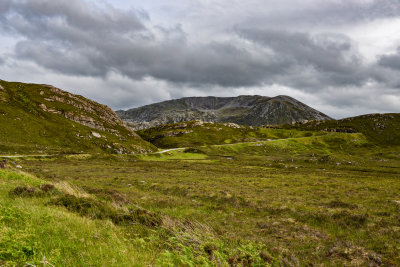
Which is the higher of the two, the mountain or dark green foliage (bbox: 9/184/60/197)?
the mountain

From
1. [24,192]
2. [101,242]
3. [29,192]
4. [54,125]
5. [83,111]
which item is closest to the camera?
[101,242]

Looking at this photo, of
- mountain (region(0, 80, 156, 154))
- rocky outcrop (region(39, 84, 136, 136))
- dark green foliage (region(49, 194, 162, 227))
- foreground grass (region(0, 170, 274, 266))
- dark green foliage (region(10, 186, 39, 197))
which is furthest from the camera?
rocky outcrop (region(39, 84, 136, 136))

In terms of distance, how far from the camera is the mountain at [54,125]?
84.5 metres

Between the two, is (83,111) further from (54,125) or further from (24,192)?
(24,192)

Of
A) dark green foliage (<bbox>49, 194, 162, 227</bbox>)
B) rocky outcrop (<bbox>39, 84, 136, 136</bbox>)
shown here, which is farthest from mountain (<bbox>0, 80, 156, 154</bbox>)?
dark green foliage (<bbox>49, 194, 162, 227</bbox>)

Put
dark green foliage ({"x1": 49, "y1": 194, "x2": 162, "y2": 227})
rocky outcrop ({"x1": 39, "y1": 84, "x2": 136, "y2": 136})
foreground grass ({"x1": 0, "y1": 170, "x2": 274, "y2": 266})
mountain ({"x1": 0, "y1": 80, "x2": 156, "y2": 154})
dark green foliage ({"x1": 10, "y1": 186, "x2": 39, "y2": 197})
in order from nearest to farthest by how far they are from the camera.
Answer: foreground grass ({"x1": 0, "y1": 170, "x2": 274, "y2": 266}), dark green foliage ({"x1": 49, "y1": 194, "x2": 162, "y2": 227}), dark green foliage ({"x1": 10, "y1": 186, "x2": 39, "y2": 197}), mountain ({"x1": 0, "y1": 80, "x2": 156, "y2": 154}), rocky outcrop ({"x1": 39, "y1": 84, "x2": 136, "y2": 136})

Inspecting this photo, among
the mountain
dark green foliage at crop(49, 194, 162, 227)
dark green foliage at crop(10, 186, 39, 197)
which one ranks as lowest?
dark green foliage at crop(49, 194, 162, 227)

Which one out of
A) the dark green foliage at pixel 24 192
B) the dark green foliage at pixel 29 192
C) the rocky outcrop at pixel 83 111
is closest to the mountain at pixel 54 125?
the rocky outcrop at pixel 83 111

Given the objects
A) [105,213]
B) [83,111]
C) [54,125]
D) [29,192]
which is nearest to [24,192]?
[29,192]

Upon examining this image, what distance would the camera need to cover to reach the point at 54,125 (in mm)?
102125

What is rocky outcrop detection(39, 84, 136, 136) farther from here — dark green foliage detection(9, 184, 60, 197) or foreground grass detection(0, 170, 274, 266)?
foreground grass detection(0, 170, 274, 266)

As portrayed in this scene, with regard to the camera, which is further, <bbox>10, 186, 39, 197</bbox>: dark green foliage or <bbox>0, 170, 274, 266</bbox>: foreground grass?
<bbox>10, 186, 39, 197</bbox>: dark green foliage

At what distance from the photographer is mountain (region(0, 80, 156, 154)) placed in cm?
8450

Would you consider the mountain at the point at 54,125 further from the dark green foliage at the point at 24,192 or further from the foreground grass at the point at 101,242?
the foreground grass at the point at 101,242
